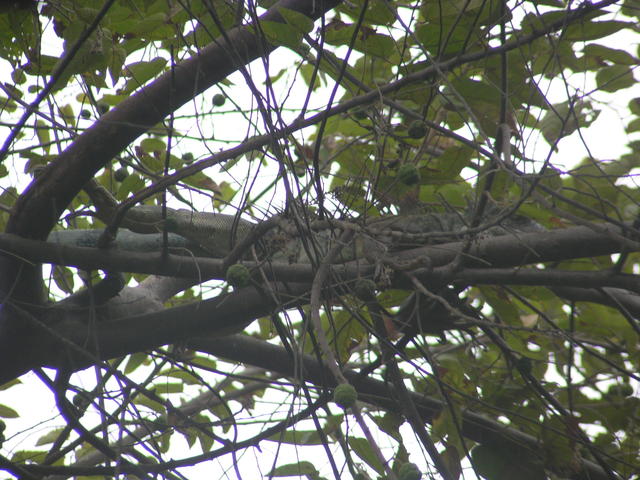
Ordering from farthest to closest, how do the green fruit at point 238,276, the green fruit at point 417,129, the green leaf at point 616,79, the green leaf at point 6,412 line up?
the green leaf at point 6,412
the green leaf at point 616,79
the green fruit at point 417,129
the green fruit at point 238,276

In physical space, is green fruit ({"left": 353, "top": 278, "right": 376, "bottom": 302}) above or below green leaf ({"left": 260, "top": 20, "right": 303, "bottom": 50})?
below

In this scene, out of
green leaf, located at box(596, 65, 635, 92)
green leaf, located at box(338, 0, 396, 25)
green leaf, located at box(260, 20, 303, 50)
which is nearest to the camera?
green leaf, located at box(260, 20, 303, 50)

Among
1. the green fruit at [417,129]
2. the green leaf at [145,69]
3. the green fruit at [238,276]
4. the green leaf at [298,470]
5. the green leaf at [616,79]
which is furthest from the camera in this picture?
the green leaf at [616,79]

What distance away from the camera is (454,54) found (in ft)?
8.82

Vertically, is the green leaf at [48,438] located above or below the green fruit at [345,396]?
above

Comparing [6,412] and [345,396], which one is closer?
[345,396]

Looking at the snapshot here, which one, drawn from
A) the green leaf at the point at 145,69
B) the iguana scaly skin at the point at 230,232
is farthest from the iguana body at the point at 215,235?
the green leaf at the point at 145,69

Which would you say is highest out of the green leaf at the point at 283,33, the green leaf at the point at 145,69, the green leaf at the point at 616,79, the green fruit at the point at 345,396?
the green leaf at the point at 145,69

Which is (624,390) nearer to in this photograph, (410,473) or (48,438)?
(410,473)

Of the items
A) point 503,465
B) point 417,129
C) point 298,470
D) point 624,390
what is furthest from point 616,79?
point 298,470

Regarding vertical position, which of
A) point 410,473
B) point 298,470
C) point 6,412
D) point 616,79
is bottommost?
point 410,473

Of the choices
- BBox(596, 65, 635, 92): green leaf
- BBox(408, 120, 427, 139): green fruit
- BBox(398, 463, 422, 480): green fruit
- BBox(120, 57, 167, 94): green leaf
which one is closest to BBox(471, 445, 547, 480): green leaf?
BBox(398, 463, 422, 480): green fruit

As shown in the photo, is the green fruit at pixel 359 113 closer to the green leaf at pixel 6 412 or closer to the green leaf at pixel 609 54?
the green leaf at pixel 609 54

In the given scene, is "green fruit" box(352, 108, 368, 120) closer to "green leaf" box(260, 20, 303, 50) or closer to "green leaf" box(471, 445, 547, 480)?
"green leaf" box(260, 20, 303, 50)
